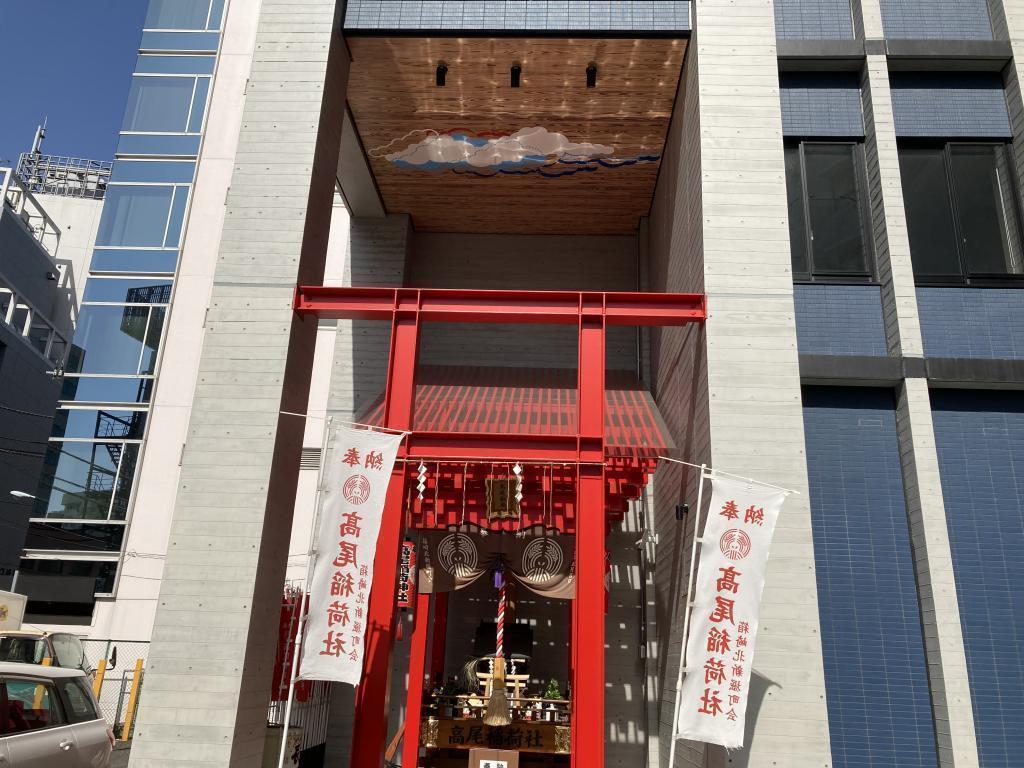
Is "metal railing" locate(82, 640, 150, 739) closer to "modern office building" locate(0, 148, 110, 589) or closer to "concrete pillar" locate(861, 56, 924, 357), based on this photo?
"modern office building" locate(0, 148, 110, 589)

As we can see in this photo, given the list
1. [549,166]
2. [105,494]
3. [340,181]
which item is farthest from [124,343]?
[549,166]

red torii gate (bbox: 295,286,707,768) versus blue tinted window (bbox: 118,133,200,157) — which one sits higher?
blue tinted window (bbox: 118,133,200,157)

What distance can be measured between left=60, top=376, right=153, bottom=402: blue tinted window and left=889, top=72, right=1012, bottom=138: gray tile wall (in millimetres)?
17495

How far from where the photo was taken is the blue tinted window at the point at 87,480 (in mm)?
18031

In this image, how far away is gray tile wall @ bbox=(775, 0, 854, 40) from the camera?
511 inches

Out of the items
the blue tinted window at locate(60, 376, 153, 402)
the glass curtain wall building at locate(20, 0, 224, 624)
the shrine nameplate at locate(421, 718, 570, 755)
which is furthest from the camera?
the blue tinted window at locate(60, 376, 153, 402)

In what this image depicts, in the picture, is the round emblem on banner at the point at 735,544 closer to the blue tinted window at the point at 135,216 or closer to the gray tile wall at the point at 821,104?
the gray tile wall at the point at 821,104

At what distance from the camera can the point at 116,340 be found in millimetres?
19156

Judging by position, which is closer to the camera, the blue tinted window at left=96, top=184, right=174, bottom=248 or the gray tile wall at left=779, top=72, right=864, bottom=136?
the gray tile wall at left=779, top=72, right=864, bottom=136

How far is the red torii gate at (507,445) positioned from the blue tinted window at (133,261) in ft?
33.5

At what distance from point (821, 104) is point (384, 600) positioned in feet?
35.2

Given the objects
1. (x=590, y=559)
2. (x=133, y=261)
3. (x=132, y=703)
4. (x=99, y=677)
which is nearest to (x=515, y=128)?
(x=590, y=559)

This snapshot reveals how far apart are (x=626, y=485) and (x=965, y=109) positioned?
880 cm

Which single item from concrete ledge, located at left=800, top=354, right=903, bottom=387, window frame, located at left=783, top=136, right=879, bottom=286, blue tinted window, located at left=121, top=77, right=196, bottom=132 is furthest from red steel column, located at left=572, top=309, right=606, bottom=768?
blue tinted window, located at left=121, top=77, right=196, bottom=132
